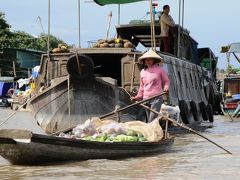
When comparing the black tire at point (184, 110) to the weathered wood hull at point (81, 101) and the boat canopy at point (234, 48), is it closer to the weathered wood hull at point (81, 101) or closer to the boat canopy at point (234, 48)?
the weathered wood hull at point (81, 101)

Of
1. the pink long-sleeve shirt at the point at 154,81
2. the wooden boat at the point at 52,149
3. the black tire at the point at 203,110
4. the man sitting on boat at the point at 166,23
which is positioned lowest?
the black tire at the point at 203,110

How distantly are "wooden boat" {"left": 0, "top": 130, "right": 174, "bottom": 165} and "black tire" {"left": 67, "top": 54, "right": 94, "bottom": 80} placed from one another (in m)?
2.56

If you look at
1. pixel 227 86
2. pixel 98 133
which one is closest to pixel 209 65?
pixel 227 86

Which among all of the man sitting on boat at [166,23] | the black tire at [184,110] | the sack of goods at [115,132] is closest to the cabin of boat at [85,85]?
the black tire at [184,110]

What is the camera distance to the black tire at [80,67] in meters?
8.93

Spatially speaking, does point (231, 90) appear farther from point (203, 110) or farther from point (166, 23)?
point (166, 23)

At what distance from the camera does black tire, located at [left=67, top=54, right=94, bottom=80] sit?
8.93 m

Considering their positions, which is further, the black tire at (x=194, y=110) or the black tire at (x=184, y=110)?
the black tire at (x=194, y=110)

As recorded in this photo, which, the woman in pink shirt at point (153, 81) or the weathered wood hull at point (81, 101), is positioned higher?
the woman in pink shirt at point (153, 81)

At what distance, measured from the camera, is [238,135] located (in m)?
10.7

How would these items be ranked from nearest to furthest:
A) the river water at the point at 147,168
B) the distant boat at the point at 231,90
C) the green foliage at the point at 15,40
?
the river water at the point at 147,168
the distant boat at the point at 231,90
the green foliage at the point at 15,40

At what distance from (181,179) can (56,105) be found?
4.33 metres

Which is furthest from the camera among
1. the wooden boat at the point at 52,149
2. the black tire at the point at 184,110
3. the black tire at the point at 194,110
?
the black tire at the point at 194,110

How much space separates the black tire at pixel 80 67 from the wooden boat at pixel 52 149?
2.56 m
